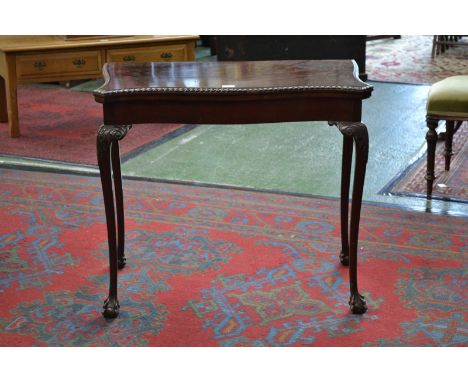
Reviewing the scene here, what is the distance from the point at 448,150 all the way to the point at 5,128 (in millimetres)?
3321

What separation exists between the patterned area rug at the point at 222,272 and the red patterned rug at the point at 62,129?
807 millimetres

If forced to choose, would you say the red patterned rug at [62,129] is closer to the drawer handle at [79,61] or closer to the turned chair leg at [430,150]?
the drawer handle at [79,61]

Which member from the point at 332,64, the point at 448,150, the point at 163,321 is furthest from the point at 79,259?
the point at 448,150

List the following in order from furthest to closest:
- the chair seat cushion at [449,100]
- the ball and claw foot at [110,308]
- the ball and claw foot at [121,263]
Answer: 1. the chair seat cushion at [449,100]
2. the ball and claw foot at [121,263]
3. the ball and claw foot at [110,308]

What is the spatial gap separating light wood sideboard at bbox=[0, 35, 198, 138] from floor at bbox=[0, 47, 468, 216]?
632 mm

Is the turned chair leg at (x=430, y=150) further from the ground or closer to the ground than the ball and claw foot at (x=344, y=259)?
further from the ground

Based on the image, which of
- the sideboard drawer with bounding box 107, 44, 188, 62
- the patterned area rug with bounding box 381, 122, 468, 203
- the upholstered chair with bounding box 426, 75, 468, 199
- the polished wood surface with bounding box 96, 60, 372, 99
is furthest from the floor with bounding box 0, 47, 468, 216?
the polished wood surface with bounding box 96, 60, 372, 99

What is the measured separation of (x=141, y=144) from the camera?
5570 millimetres

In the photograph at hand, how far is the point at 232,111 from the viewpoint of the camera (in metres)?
2.86

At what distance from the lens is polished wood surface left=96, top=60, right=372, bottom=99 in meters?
2.83

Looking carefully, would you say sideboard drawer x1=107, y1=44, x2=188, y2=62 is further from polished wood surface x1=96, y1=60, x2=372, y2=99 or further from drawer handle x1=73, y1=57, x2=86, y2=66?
polished wood surface x1=96, y1=60, x2=372, y2=99

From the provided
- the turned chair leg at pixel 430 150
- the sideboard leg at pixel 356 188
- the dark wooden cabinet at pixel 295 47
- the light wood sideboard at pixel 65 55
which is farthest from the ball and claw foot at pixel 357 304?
the dark wooden cabinet at pixel 295 47

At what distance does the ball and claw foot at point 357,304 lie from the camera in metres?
3.07

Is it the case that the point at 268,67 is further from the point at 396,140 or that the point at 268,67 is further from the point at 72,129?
the point at 72,129
